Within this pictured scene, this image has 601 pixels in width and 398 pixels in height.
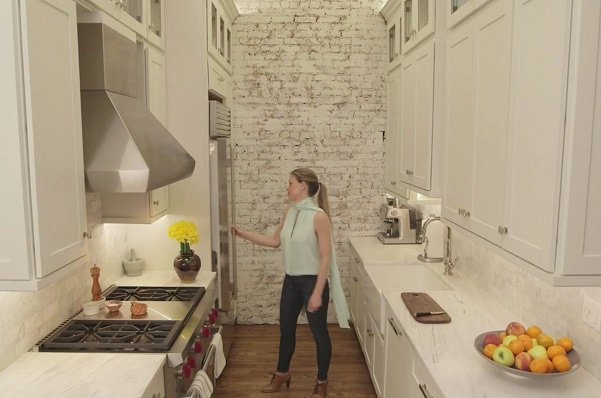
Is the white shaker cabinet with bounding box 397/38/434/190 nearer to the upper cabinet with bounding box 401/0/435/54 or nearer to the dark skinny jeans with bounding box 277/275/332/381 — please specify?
the upper cabinet with bounding box 401/0/435/54

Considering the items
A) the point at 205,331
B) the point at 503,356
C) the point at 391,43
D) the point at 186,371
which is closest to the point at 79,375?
the point at 186,371

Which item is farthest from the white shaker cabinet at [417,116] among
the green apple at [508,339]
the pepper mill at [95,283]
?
the pepper mill at [95,283]

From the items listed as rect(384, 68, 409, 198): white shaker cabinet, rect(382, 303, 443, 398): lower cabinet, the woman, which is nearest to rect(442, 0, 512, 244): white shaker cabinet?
rect(382, 303, 443, 398): lower cabinet

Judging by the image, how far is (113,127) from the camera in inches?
92.5

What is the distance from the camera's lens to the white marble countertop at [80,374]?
1.97m

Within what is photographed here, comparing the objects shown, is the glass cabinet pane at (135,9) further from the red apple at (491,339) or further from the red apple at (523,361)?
the red apple at (523,361)

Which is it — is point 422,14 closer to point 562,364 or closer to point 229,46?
point 229,46

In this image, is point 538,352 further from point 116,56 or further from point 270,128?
point 270,128

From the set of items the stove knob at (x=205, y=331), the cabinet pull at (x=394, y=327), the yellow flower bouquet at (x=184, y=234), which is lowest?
the stove knob at (x=205, y=331)

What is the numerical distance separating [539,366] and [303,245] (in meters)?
1.90

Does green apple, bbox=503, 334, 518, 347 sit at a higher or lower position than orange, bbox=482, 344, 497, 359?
higher

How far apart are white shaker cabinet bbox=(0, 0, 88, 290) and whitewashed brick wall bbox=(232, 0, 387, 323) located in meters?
2.88

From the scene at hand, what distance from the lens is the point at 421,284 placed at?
12.9 ft

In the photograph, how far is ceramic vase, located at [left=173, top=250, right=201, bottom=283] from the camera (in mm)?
3404
